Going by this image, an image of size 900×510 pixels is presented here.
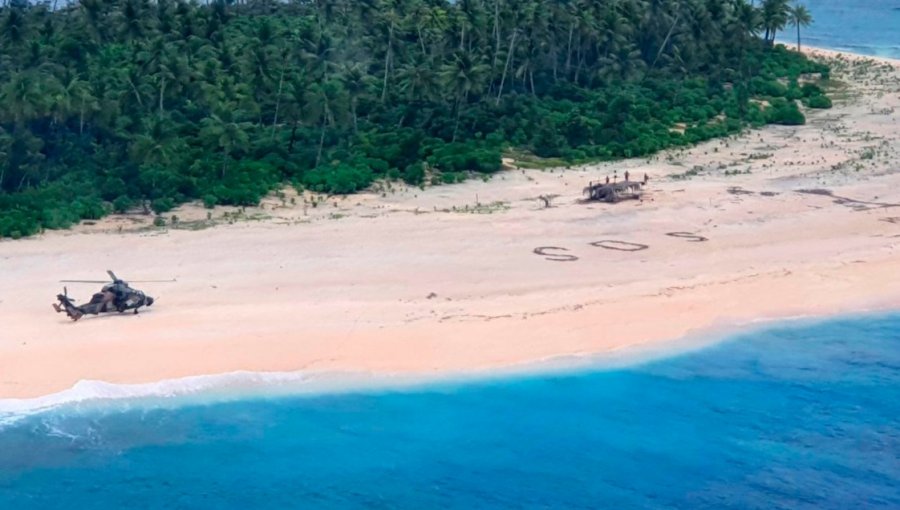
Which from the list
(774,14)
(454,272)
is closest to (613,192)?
(454,272)

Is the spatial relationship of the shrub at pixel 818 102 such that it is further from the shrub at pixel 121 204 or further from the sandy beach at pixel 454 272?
the shrub at pixel 121 204

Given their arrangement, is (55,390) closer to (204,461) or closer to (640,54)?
(204,461)

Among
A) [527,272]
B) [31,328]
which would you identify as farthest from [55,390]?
[527,272]

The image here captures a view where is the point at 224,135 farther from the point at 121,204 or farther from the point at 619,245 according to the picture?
the point at 619,245

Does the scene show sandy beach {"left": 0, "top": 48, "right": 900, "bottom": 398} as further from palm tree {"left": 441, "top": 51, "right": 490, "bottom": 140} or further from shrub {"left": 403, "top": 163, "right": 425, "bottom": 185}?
palm tree {"left": 441, "top": 51, "right": 490, "bottom": 140}

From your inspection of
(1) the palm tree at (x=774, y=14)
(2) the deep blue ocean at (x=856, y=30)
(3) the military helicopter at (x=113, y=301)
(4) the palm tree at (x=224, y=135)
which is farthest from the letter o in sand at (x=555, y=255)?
(2) the deep blue ocean at (x=856, y=30)

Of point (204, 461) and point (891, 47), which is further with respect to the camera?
point (891, 47)

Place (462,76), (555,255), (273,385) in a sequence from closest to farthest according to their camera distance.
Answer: (273,385)
(555,255)
(462,76)
